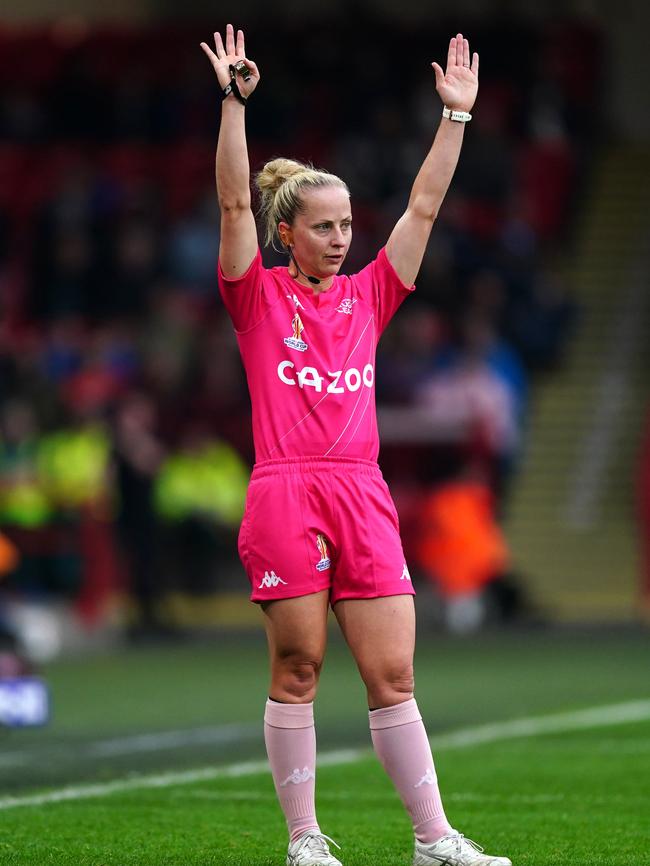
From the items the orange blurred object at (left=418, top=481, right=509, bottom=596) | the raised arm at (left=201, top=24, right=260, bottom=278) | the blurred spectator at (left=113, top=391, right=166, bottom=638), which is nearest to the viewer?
the raised arm at (left=201, top=24, right=260, bottom=278)

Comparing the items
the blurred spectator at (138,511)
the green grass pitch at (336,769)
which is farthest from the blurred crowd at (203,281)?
the green grass pitch at (336,769)

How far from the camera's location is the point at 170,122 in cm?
Result: 2716

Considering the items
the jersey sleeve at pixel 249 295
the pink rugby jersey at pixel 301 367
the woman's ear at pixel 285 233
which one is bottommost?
the pink rugby jersey at pixel 301 367

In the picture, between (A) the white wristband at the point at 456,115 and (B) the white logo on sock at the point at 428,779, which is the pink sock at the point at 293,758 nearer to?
(B) the white logo on sock at the point at 428,779

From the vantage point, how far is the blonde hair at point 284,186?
6.33 metres

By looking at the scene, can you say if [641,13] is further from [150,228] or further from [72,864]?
[72,864]

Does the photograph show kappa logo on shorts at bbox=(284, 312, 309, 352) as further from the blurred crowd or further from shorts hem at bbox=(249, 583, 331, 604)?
the blurred crowd

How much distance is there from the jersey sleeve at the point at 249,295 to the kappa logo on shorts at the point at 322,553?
0.71 m

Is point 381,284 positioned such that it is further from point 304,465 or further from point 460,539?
point 460,539

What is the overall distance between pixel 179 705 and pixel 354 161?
13.5 metres

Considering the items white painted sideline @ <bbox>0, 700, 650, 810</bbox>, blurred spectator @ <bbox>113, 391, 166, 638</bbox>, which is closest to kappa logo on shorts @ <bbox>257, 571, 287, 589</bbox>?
white painted sideline @ <bbox>0, 700, 650, 810</bbox>

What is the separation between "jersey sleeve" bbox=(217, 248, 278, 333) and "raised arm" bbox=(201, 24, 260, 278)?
3 centimetres

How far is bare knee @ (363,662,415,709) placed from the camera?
20.1 ft

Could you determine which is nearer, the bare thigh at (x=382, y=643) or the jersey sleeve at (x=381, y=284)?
the bare thigh at (x=382, y=643)
